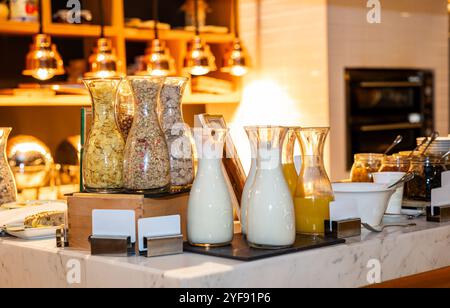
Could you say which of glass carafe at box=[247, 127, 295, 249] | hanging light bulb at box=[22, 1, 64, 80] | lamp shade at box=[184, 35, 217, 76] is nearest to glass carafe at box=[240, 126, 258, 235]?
glass carafe at box=[247, 127, 295, 249]

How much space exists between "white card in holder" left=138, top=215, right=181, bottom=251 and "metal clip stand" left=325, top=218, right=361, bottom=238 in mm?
356

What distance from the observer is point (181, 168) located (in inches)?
70.9

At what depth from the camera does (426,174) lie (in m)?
2.18

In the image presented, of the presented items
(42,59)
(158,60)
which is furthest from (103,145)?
(158,60)

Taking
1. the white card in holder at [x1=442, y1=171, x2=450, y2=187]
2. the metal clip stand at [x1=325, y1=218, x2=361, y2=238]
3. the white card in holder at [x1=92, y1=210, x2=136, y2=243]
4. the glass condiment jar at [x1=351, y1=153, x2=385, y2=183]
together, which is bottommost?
the metal clip stand at [x1=325, y1=218, x2=361, y2=238]

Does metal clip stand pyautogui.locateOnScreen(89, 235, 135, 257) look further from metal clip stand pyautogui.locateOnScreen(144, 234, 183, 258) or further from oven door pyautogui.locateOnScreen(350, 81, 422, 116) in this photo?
oven door pyautogui.locateOnScreen(350, 81, 422, 116)

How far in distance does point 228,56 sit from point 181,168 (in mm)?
2772

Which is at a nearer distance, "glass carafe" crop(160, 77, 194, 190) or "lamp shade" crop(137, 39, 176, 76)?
"glass carafe" crop(160, 77, 194, 190)

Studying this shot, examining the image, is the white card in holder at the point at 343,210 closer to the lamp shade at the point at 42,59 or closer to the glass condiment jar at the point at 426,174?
the glass condiment jar at the point at 426,174

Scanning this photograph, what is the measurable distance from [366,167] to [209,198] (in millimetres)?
735

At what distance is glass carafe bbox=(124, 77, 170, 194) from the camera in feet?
5.57
